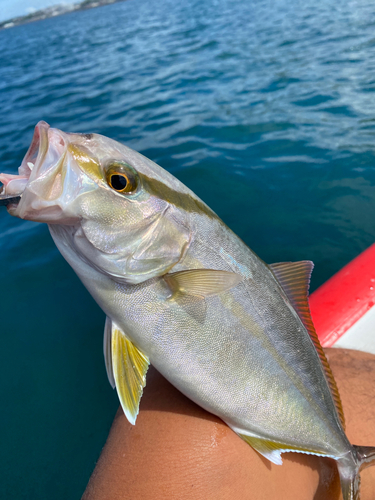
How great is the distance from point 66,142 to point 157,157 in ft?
17.1

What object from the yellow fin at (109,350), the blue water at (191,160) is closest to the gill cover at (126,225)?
the yellow fin at (109,350)

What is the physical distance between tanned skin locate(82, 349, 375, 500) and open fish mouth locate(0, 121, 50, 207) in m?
1.10

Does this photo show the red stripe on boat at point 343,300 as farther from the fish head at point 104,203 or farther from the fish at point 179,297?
the fish head at point 104,203

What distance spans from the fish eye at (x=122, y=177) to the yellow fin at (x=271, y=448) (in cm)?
117

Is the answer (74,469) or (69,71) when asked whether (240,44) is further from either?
(74,469)

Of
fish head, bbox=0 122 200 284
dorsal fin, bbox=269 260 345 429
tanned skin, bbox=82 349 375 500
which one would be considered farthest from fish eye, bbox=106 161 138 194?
tanned skin, bbox=82 349 375 500

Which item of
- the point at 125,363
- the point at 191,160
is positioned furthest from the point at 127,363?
the point at 191,160

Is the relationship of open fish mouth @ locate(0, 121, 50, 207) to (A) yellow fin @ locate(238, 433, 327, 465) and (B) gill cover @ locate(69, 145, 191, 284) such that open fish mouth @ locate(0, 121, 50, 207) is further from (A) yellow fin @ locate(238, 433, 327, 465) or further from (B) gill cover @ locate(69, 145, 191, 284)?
(A) yellow fin @ locate(238, 433, 327, 465)

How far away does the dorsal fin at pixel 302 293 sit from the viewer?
1691 millimetres

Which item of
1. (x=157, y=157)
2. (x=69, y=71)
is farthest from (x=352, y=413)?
(x=69, y=71)

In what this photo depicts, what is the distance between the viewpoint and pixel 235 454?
1555mm

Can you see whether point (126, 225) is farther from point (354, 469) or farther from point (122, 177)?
point (354, 469)

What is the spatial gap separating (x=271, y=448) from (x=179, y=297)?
0.79 m

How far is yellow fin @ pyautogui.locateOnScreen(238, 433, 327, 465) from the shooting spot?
156cm
